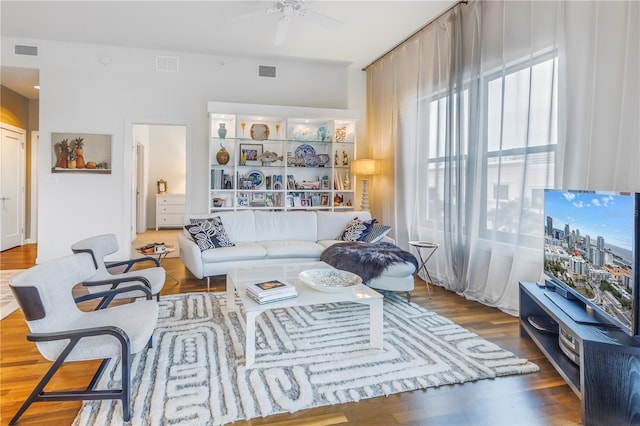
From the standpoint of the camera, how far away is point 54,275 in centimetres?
187

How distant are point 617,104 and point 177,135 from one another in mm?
8682

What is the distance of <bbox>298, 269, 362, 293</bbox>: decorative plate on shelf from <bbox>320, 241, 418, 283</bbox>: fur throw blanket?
563mm

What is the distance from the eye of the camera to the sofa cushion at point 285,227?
15.4 feet

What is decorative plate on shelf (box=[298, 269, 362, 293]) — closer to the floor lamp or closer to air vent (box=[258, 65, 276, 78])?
the floor lamp

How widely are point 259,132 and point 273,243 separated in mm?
2061

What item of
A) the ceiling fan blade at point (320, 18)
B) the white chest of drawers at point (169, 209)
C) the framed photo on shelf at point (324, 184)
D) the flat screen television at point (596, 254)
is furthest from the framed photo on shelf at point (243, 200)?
the flat screen television at point (596, 254)

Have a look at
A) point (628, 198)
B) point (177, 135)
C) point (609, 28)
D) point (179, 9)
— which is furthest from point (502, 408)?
point (177, 135)

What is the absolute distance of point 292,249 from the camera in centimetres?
421

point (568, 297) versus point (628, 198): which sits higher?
point (628, 198)

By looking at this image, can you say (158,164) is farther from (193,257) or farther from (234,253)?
(234,253)

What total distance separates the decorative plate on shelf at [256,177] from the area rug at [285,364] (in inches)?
109

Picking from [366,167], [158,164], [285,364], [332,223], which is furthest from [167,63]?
[285,364]

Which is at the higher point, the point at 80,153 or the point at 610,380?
the point at 80,153

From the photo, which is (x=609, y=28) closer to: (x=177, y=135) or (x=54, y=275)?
(x=54, y=275)
